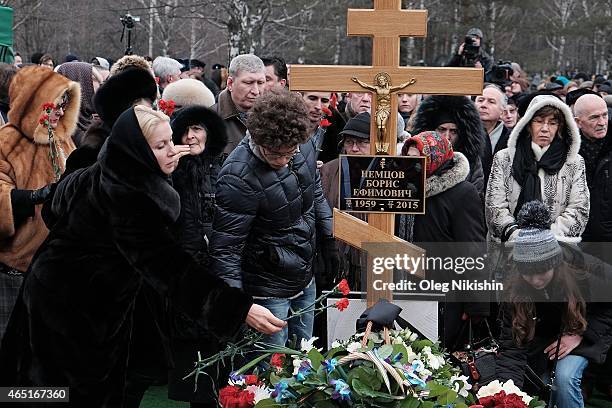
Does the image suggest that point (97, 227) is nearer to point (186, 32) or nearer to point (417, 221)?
point (417, 221)

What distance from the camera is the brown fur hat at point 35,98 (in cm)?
602

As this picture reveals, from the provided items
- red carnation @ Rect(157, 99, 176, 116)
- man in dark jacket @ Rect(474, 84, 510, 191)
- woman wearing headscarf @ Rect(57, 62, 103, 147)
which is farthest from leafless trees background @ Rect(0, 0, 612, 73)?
red carnation @ Rect(157, 99, 176, 116)

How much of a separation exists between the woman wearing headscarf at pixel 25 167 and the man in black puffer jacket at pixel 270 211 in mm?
1225

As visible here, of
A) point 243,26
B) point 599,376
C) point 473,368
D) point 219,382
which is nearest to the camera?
point 473,368

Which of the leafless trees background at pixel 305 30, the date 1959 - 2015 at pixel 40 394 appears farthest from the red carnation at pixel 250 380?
the leafless trees background at pixel 305 30

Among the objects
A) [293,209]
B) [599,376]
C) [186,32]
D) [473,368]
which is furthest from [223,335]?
[186,32]

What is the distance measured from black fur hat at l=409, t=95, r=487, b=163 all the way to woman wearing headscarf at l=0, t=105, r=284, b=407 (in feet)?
8.90

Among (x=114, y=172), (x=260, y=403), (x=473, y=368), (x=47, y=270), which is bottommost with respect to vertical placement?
(x=473, y=368)

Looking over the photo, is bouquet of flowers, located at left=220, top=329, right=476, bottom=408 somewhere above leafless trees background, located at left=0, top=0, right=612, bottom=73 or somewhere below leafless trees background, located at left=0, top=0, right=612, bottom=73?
below

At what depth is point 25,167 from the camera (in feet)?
19.6

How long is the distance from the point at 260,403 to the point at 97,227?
1.04m

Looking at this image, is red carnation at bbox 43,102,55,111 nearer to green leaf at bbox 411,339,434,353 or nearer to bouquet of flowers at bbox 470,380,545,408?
green leaf at bbox 411,339,434,353

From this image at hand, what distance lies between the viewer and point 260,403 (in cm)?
372

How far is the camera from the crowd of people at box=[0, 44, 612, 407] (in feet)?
13.9
